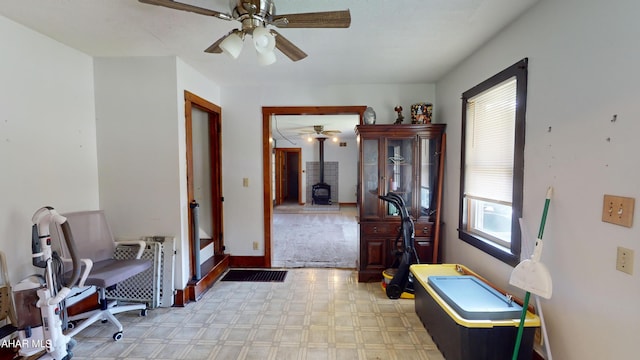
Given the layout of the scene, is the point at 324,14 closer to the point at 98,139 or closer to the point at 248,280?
the point at 98,139

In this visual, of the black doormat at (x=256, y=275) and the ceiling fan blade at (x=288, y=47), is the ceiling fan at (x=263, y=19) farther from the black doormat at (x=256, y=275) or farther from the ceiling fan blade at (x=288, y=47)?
the black doormat at (x=256, y=275)

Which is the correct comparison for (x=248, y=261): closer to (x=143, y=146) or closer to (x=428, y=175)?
(x=143, y=146)

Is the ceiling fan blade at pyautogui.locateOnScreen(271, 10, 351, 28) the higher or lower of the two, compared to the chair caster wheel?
higher

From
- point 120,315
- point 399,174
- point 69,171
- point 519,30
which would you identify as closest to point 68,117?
point 69,171

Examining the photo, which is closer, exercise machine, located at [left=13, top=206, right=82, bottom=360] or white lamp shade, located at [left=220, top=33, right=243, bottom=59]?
white lamp shade, located at [left=220, top=33, right=243, bottom=59]

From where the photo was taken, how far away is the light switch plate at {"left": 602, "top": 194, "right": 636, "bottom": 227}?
1153mm

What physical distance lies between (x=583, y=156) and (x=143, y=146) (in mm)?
3305

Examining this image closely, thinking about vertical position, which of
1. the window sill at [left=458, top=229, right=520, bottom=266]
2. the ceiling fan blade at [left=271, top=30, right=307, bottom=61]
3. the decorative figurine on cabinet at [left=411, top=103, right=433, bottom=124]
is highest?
the ceiling fan blade at [left=271, top=30, right=307, bottom=61]

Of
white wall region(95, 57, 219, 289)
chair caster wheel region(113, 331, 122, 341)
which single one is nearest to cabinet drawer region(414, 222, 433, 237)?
white wall region(95, 57, 219, 289)

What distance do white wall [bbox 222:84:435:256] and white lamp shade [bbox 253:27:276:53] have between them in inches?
76.0

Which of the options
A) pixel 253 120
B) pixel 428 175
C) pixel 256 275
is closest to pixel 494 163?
pixel 428 175

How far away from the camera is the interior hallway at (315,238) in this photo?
12.3 ft

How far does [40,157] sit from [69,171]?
0.81 ft

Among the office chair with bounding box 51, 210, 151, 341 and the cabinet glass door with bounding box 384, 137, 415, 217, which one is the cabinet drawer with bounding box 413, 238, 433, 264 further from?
Result: the office chair with bounding box 51, 210, 151, 341
